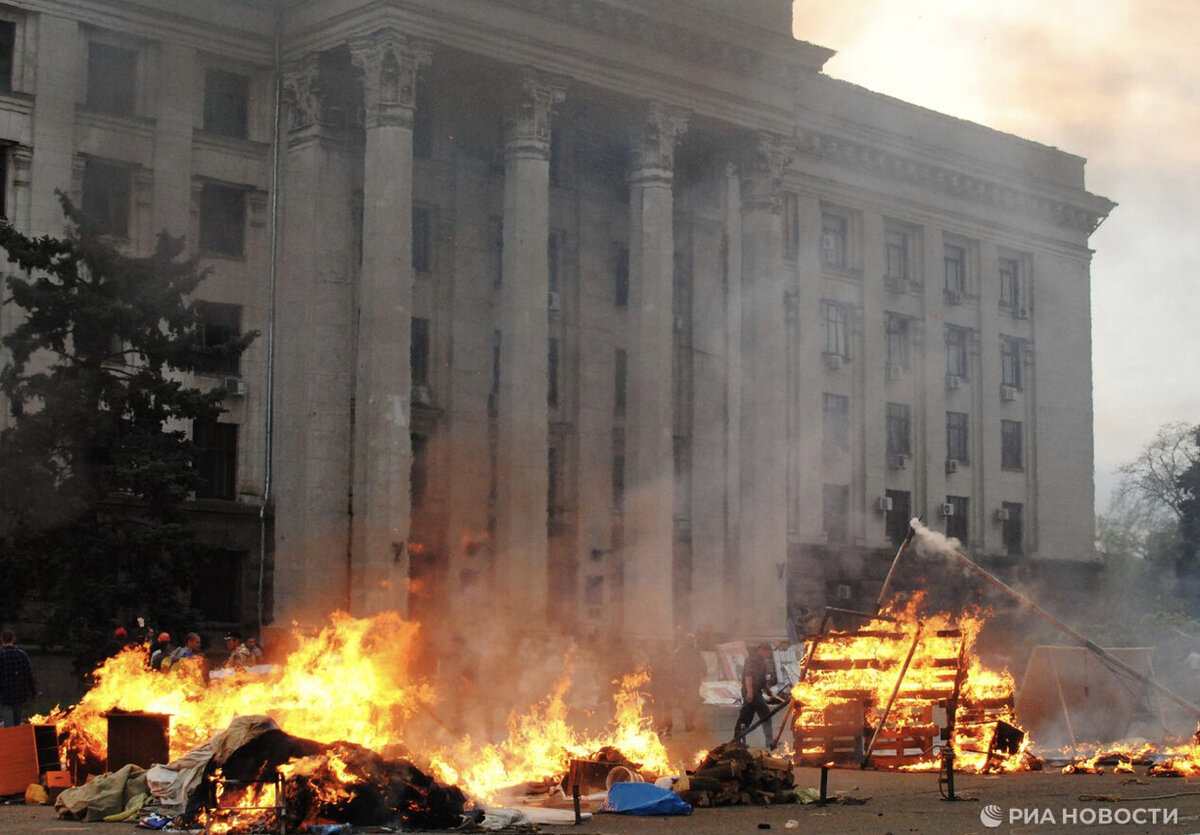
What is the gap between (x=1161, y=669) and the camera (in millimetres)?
33094

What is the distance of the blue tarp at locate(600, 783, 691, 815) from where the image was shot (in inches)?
627

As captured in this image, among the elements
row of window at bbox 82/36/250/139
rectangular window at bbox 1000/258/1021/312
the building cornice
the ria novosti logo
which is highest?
the building cornice

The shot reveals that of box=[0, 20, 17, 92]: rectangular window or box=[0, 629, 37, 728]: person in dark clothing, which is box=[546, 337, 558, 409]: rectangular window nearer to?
box=[0, 20, 17, 92]: rectangular window

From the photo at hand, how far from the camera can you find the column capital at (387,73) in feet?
109

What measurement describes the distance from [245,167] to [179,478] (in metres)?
10.4

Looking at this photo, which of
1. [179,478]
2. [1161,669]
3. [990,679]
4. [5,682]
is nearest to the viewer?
[5,682]

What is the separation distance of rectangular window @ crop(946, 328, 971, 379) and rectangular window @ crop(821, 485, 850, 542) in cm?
683

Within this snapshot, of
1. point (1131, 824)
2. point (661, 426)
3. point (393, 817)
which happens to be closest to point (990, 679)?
point (1131, 824)

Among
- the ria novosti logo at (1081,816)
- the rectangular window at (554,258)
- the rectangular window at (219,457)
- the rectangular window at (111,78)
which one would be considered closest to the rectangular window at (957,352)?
the rectangular window at (554,258)

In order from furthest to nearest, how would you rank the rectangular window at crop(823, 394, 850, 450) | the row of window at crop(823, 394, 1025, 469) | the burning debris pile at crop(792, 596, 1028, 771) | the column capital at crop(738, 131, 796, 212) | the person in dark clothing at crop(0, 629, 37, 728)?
1. the row of window at crop(823, 394, 1025, 469)
2. the rectangular window at crop(823, 394, 850, 450)
3. the column capital at crop(738, 131, 796, 212)
4. the burning debris pile at crop(792, 596, 1028, 771)
5. the person in dark clothing at crop(0, 629, 37, 728)

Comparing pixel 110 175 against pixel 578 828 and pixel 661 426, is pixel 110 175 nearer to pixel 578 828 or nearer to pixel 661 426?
pixel 661 426

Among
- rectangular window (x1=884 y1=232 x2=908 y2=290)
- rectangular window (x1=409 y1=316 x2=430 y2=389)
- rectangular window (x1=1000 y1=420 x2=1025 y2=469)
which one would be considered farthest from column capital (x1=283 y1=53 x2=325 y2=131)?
rectangular window (x1=1000 y1=420 x2=1025 y2=469)

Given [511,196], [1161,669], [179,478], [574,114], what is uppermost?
[574,114]

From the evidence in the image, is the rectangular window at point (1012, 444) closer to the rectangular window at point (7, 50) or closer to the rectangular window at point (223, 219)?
the rectangular window at point (223, 219)
